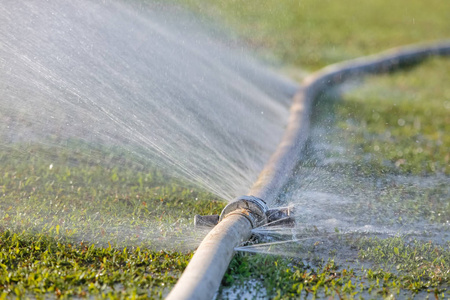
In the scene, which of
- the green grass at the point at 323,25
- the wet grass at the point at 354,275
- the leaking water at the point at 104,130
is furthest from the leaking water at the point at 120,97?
the green grass at the point at 323,25

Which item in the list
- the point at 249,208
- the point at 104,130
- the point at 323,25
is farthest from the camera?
the point at 323,25

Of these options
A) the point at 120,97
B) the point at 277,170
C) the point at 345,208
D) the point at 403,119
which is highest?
the point at 120,97

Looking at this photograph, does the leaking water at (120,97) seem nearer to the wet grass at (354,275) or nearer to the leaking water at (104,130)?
the leaking water at (104,130)

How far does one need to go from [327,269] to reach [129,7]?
4627mm

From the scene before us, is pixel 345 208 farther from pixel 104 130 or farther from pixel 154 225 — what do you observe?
pixel 104 130

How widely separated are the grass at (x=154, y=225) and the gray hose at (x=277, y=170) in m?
0.24

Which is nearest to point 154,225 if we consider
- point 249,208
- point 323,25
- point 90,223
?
point 90,223

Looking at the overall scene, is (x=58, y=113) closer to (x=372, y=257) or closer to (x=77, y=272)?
(x=77, y=272)

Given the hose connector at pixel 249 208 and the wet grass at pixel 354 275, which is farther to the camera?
the hose connector at pixel 249 208

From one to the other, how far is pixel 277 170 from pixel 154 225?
49.7 inches

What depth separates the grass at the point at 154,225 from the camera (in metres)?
3.63

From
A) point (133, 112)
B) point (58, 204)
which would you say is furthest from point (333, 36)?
point (58, 204)

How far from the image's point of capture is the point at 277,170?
5.22 meters

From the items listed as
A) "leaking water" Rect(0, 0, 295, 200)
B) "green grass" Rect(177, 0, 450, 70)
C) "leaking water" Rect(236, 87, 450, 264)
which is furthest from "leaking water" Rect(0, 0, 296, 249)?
"green grass" Rect(177, 0, 450, 70)
